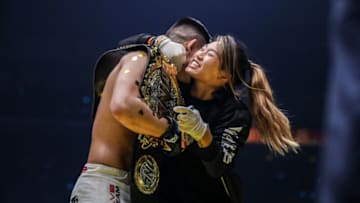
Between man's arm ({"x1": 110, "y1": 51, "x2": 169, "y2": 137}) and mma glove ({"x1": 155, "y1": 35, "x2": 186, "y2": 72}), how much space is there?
0.13 meters

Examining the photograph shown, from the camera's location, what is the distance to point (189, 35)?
1816mm

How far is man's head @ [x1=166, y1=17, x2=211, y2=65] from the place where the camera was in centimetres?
178

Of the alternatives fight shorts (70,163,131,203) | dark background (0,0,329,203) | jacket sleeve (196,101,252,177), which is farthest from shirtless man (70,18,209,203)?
dark background (0,0,329,203)

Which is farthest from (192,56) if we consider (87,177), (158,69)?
(87,177)

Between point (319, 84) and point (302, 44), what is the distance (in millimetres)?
268

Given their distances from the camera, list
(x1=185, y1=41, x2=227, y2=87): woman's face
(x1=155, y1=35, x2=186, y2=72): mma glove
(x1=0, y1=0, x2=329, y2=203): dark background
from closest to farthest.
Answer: (x1=155, y1=35, x2=186, y2=72): mma glove → (x1=185, y1=41, x2=227, y2=87): woman's face → (x1=0, y1=0, x2=329, y2=203): dark background

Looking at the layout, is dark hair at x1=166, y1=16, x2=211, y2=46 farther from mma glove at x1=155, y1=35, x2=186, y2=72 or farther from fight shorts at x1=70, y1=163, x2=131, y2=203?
fight shorts at x1=70, y1=163, x2=131, y2=203

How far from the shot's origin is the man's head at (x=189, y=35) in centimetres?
178

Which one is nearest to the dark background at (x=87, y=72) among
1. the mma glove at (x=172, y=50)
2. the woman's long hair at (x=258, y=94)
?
the woman's long hair at (x=258, y=94)

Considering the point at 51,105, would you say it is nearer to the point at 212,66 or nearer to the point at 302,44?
the point at 302,44

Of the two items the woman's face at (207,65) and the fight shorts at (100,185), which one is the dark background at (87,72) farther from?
the fight shorts at (100,185)

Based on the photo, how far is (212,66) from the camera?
1.73 metres

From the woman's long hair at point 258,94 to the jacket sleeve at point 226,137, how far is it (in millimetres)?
62

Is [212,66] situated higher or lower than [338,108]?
lower
